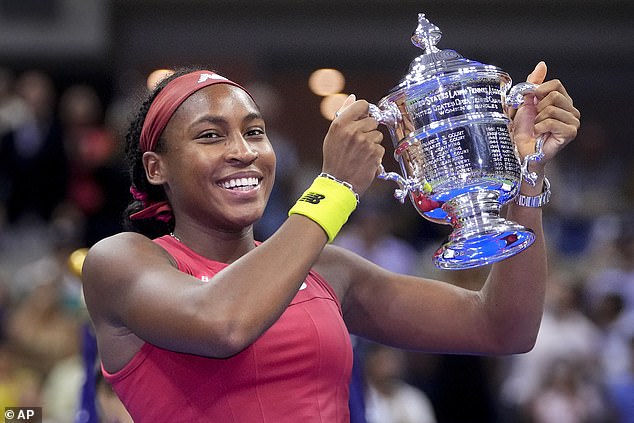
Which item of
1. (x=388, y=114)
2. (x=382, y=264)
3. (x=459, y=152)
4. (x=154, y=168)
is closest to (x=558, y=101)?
(x=459, y=152)

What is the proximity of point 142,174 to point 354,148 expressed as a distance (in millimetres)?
636

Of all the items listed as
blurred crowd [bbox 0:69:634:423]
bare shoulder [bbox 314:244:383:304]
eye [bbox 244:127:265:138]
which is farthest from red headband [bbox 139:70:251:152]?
blurred crowd [bbox 0:69:634:423]

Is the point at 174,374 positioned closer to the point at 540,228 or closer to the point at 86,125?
the point at 540,228

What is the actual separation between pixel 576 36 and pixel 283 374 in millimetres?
9607

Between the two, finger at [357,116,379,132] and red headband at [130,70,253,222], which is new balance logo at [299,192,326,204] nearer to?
finger at [357,116,379,132]

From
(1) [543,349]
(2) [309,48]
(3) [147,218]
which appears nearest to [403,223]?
(1) [543,349]

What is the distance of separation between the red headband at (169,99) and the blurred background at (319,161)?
17 cm

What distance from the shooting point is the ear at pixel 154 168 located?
2426mm

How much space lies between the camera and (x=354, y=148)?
2.13m

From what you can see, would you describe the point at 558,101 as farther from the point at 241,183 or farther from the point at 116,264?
A: the point at 116,264

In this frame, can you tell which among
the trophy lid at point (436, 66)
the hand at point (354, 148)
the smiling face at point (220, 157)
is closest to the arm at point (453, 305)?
Result: the trophy lid at point (436, 66)

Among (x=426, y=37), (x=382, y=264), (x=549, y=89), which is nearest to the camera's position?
(x=549, y=89)

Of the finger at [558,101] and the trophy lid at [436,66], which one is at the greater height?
the trophy lid at [436,66]

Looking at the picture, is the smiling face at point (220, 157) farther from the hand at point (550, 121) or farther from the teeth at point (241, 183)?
the hand at point (550, 121)
